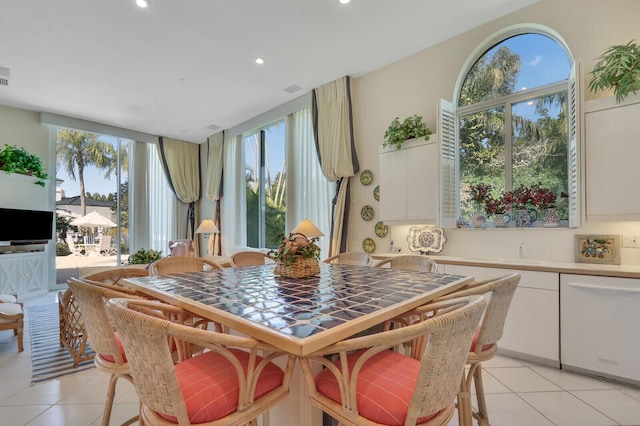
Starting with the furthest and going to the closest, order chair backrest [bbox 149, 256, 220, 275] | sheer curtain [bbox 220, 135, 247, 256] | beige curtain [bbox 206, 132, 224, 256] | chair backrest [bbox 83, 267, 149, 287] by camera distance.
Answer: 1. beige curtain [bbox 206, 132, 224, 256]
2. sheer curtain [bbox 220, 135, 247, 256]
3. chair backrest [bbox 149, 256, 220, 275]
4. chair backrest [bbox 83, 267, 149, 287]

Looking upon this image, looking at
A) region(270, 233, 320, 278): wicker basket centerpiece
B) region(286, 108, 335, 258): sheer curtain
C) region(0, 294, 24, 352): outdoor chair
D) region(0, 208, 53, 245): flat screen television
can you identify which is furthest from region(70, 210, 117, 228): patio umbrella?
region(270, 233, 320, 278): wicker basket centerpiece

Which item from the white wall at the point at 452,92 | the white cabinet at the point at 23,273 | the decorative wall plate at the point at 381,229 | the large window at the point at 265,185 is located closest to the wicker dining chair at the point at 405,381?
the white wall at the point at 452,92

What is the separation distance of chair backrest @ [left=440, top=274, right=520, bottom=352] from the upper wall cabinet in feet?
5.57

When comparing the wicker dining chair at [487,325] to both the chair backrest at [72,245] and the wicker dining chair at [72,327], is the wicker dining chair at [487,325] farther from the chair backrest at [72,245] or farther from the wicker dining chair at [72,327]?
the chair backrest at [72,245]

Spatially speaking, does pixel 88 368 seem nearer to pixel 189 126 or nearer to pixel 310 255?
→ pixel 310 255

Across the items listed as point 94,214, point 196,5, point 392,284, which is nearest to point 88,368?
point 392,284

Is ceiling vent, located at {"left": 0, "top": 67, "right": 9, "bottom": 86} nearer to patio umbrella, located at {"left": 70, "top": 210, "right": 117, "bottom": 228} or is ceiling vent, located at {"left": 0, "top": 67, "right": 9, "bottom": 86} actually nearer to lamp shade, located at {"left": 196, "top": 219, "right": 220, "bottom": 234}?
patio umbrella, located at {"left": 70, "top": 210, "right": 117, "bottom": 228}

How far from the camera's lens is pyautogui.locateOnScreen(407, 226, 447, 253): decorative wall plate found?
3.88m

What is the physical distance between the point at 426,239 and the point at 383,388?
119 inches

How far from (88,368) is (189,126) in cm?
530

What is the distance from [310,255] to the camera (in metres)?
2.17

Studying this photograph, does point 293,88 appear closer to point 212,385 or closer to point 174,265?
point 174,265

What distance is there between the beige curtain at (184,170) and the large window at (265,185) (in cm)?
194

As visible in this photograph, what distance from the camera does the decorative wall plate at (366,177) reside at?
460 centimetres
